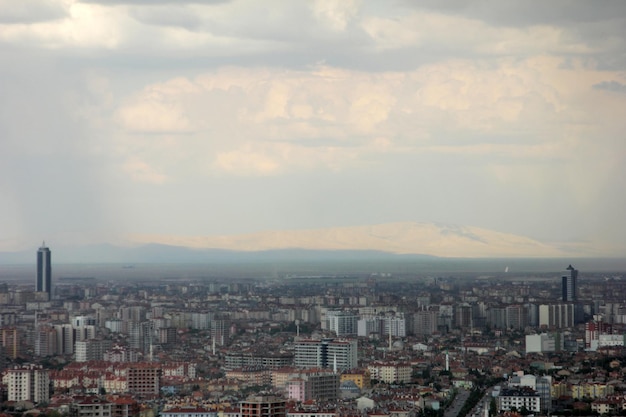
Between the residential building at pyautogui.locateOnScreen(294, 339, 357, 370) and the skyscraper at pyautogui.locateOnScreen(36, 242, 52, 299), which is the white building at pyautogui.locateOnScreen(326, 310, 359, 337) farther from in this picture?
the skyscraper at pyautogui.locateOnScreen(36, 242, 52, 299)

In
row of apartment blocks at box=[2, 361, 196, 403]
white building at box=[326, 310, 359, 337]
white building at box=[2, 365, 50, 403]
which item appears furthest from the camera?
white building at box=[326, 310, 359, 337]

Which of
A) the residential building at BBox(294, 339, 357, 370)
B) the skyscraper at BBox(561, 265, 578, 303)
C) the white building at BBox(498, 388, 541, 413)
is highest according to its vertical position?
the skyscraper at BBox(561, 265, 578, 303)

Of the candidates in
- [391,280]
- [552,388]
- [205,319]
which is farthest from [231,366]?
[391,280]

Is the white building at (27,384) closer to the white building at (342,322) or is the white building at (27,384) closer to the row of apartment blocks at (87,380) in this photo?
the row of apartment blocks at (87,380)

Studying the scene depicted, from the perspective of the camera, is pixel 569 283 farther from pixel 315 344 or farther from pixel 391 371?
pixel 391 371

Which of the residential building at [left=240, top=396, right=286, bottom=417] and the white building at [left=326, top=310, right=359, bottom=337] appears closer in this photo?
the residential building at [left=240, top=396, right=286, bottom=417]

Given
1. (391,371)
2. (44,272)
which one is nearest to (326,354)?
(391,371)

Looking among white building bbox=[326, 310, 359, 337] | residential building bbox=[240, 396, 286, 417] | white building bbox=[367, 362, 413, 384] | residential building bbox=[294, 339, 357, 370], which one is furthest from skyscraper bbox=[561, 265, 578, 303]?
residential building bbox=[240, 396, 286, 417]
